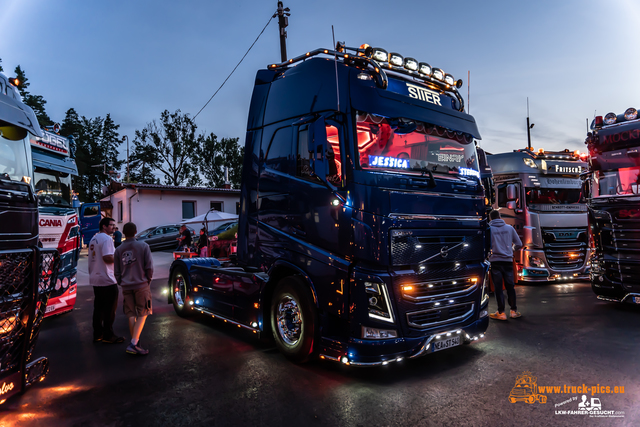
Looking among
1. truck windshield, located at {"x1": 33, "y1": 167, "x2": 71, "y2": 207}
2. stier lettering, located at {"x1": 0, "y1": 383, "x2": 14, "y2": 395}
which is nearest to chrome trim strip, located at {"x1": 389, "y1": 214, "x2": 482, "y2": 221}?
stier lettering, located at {"x1": 0, "y1": 383, "x2": 14, "y2": 395}

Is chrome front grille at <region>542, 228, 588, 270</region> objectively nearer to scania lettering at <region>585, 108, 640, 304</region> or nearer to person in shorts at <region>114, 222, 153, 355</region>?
scania lettering at <region>585, 108, 640, 304</region>

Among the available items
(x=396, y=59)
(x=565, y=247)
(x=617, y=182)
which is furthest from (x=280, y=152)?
(x=565, y=247)

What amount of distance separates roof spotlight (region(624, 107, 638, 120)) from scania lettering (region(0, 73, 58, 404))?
9.82 meters

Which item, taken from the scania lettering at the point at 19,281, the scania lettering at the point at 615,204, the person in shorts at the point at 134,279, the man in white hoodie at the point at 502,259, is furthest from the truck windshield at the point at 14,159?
the scania lettering at the point at 615,204

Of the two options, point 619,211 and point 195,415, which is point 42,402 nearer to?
point 195,415

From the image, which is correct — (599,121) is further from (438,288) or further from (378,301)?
(378,301)

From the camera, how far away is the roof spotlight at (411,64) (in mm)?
5348

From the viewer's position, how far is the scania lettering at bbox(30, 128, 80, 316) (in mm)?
7070

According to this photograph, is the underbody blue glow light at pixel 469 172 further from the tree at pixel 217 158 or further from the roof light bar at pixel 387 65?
the tree at pixel 217 158

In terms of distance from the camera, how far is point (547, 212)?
10430mm

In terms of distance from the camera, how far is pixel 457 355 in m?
5.21

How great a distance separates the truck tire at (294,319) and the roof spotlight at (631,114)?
759 centimetres

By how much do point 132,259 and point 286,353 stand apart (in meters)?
2.45

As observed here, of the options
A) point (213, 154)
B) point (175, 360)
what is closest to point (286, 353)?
point (175, 360)
